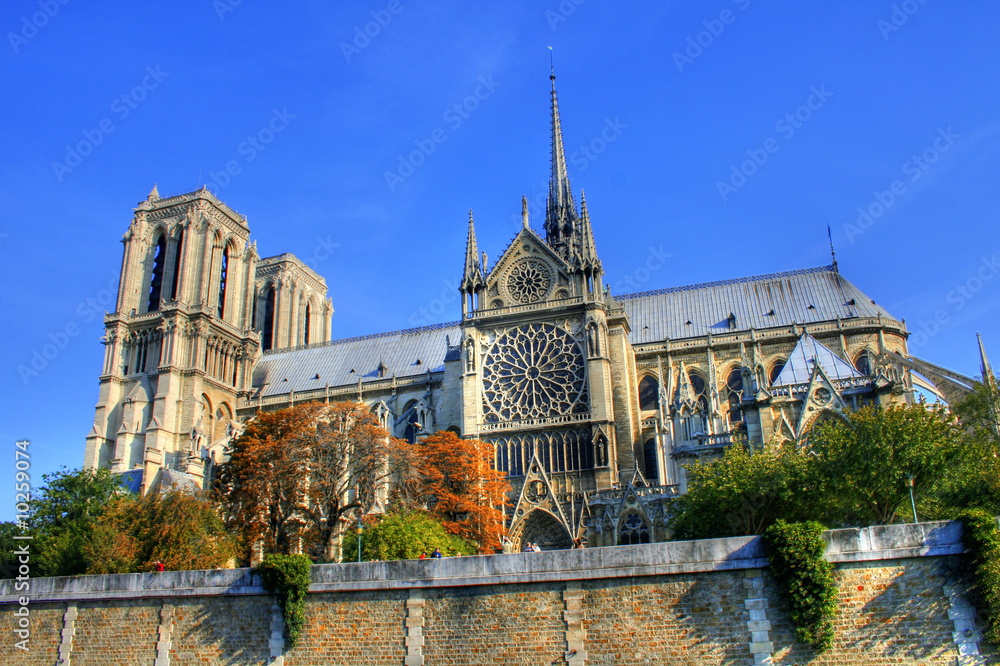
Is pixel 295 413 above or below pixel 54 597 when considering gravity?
above

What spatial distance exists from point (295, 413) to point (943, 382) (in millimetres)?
31791

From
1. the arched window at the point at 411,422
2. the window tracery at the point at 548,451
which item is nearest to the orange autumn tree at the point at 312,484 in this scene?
the window tracery at the point at 548,451

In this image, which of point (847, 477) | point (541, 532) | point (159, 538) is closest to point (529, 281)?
point (541, 532)

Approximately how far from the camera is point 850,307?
176ft

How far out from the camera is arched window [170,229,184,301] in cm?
6225

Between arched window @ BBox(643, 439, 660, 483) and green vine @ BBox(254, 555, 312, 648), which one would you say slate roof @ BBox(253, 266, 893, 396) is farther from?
green vine @ BBox(254, 555, 312, 648)

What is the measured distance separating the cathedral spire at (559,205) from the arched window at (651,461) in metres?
15.2

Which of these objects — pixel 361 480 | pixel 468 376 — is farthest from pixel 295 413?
pixel 468 376

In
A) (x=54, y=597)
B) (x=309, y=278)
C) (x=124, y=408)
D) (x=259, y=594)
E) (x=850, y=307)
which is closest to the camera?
(x=259, y=594)

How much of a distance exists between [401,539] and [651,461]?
2067cm

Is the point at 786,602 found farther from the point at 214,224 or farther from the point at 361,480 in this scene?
the point at 214,224

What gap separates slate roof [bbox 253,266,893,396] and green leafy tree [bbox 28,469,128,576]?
24062 millimetres

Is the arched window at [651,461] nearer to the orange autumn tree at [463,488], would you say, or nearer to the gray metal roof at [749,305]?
the orange autumn tree at [463,488]

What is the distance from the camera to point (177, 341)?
58938 millimetres
